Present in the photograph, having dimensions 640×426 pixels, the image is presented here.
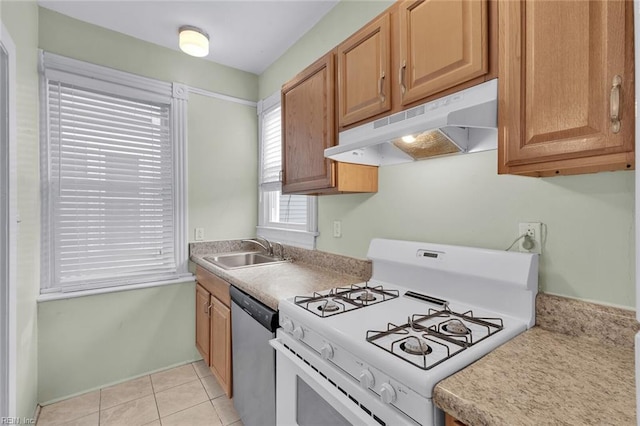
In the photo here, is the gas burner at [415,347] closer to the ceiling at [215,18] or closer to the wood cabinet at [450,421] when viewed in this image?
the wood cabinet at [450,421]

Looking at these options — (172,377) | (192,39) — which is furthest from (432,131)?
(172,377)

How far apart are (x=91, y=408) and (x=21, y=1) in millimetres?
2456

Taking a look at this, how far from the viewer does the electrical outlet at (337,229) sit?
6.50 feet

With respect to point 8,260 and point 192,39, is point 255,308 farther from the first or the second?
point 192,39

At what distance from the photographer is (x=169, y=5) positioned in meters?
1.97

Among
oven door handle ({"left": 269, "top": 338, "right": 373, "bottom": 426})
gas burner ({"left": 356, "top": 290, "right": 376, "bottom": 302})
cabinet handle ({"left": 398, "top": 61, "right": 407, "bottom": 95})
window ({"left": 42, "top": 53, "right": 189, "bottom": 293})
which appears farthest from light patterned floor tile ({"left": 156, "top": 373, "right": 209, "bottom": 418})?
cabinet handle ({"left": 398, "top": 61, "right": 407, "bottom": 95})

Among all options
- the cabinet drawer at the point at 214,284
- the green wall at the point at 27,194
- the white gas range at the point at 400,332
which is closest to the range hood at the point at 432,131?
the white gas range at the point at 400,332

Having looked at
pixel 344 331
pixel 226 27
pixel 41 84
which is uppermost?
pixel 226 27

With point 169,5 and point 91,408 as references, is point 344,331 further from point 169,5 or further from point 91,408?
point 169,5

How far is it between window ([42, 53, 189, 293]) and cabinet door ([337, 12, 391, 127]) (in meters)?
1.60

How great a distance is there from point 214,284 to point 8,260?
1.02 m

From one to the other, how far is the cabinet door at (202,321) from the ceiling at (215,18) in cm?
196

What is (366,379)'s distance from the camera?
0.85 m

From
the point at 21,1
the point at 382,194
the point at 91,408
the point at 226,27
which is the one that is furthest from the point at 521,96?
the point at 91,408
